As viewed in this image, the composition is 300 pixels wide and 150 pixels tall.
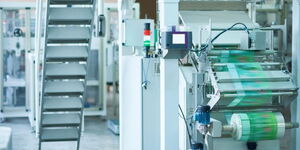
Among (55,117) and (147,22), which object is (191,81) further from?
(55,117)

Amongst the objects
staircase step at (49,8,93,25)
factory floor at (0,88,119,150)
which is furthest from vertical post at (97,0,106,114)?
staircase step at (49,8,93,25)

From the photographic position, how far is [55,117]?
6605 mm

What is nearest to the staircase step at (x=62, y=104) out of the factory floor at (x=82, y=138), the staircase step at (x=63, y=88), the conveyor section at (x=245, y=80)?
the staircase step at (x=63, y=88)

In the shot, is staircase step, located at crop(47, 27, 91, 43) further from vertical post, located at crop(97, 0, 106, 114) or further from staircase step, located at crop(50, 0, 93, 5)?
vertical post, located at crop(97, 0, 106, 114)

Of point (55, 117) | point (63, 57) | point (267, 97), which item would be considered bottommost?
point (55, 117)

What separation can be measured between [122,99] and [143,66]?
893mm

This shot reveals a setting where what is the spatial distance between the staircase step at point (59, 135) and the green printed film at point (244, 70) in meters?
2.77

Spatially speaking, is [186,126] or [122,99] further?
[122,99]

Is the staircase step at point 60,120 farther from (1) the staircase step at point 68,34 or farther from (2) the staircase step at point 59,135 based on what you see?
(1) the staircase step at point 68,34

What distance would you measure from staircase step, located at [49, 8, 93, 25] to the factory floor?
1.74 m

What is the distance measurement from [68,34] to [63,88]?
28.8 inches

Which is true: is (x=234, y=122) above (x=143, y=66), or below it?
below

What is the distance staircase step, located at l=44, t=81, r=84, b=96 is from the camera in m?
6.30

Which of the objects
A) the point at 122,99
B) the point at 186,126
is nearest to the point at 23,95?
the point at 122,99
